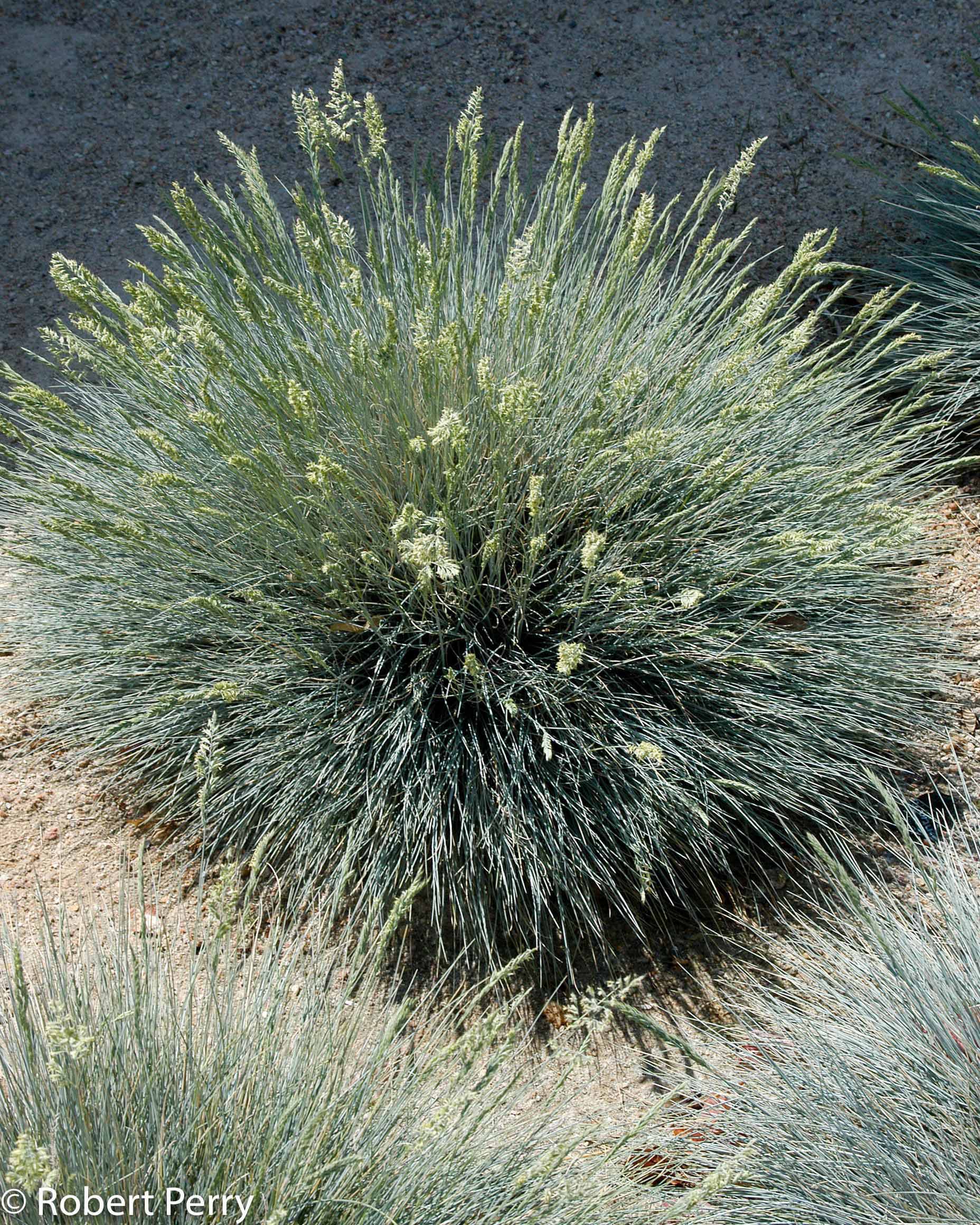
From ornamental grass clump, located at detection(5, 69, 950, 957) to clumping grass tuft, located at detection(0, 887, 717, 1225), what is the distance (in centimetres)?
49

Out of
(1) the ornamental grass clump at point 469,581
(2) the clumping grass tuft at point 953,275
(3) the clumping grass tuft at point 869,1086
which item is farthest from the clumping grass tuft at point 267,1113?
(2) the clumping grass tuft at point 953,275

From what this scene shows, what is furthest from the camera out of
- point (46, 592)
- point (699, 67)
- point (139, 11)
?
point (139, 11)

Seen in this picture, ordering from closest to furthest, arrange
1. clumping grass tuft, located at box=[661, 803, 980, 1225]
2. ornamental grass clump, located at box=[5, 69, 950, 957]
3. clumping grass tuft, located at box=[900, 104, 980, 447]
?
clumping grass tuft, located at box=[661, 803, 980, 1225] → ornamental grass clump, located at box=[5, 69, 950, 957] → clumping grass tuft, located at box=[900, 104, 980, 447]

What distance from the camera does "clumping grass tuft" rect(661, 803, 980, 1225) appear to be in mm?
1782

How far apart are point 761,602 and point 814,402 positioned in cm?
79

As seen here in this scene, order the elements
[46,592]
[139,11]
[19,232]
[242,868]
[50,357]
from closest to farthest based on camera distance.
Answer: [242,868] → [46,592] → [50,357] → [19,232] → [139,11]

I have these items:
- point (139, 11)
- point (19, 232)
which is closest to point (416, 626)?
point (19, 232)

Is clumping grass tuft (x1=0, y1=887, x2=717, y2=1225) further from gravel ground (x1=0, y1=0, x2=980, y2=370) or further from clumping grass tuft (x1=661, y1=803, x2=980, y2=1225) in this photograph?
gravel ground (x1=0, y1=0, x2=980, y2=370)

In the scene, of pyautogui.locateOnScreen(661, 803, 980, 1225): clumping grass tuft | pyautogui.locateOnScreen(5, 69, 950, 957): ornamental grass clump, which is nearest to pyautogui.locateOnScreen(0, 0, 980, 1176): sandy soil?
pyautogui.locateOnScreen(5, 69, 950, 957): ornamental grass clump

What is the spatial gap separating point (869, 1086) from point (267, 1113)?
3.50 ft

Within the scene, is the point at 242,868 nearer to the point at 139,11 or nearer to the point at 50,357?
the point at 50,357

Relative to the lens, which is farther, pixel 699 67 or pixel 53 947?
pixel 699 67

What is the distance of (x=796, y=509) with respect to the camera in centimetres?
266

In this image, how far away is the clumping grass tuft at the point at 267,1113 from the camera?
1531 mm
